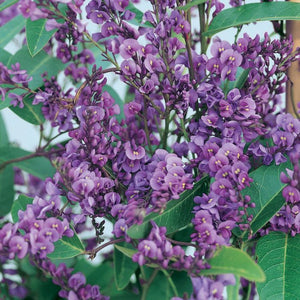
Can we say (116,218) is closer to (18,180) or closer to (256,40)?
(256,40)

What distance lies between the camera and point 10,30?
95 centimetres

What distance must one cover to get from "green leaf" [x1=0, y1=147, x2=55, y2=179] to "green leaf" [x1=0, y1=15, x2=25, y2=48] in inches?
6.7

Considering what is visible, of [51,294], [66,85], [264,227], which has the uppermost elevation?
[66,85]

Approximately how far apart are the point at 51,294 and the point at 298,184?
1.39 ft

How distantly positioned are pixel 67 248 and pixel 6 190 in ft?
1.12

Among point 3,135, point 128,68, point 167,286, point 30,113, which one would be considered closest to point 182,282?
point 167,286

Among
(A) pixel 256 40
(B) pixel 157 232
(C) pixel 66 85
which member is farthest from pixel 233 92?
(C) pixel 66 85

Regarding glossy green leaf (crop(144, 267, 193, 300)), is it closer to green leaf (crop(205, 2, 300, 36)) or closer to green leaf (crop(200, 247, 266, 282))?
green leaf (crop(200, 247, 266, 282))

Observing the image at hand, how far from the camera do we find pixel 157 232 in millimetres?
560

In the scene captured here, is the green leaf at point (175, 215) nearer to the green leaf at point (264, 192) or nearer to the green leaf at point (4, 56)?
the green leaf at point (264, 192)

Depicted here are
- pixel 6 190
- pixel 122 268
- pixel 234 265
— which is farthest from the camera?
pixel 6 190

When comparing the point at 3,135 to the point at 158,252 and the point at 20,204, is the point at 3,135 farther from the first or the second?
the point at 158,252

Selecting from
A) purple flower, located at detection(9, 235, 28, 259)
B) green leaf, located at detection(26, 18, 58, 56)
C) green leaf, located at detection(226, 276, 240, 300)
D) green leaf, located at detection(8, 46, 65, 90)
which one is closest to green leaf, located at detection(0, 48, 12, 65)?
green leaf, located at detection(8, 46, 65, 90)

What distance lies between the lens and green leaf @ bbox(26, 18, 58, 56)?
72cm
